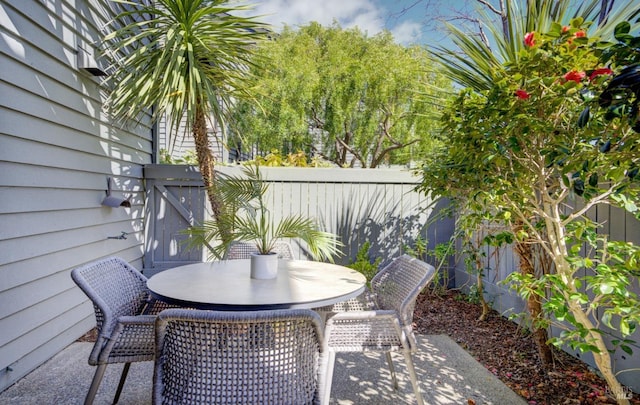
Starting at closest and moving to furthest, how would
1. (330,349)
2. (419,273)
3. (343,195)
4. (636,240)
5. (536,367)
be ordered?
(330,349)
(419,273)
(636,240)
(536,367)
(343,195)

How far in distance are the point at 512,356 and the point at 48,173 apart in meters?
3.55

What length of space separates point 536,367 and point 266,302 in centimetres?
208

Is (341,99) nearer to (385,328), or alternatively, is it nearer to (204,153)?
(204,153)

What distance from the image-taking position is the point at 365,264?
4.05 meters

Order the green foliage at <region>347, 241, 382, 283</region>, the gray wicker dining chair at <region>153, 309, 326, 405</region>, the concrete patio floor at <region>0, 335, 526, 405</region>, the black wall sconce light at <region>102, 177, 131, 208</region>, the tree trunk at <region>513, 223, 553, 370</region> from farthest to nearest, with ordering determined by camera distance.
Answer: the green foliage at <region>347, 241, 382, 283</region>
the black wall sconce light at <region>102, 177, 131, 208</region>
the tree trunk at <region>513, 223, 553, 370</region>
the concrete patio floor at <region>0, 335, 526, 405</region>
the gray wicker dining chair at <region>153, 309, 326, 405</region>

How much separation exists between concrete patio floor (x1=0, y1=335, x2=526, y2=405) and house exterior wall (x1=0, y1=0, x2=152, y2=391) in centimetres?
16

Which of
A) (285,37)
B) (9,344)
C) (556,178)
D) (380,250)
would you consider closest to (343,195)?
(380,250)

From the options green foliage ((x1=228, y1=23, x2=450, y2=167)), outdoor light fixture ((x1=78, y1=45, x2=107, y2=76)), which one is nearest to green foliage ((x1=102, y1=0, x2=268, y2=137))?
outdoor light fixture ((x1=78, y1=45, x2=107, y2=76))

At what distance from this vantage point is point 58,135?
8.79 ft

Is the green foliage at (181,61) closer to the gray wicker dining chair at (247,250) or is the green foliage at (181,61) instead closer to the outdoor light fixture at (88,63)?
the outdoor light fixture at (88,63)

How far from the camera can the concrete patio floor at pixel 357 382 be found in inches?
84.9

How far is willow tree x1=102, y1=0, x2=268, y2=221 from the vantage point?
305 centimetres

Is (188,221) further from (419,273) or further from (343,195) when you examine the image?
(419,273)

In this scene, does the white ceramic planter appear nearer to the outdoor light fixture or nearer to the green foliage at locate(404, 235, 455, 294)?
the outdoor light fixture
